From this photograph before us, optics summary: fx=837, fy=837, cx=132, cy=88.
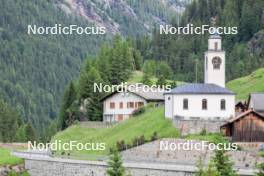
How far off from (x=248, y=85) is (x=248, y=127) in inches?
1343

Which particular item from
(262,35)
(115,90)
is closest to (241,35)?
(262,35)

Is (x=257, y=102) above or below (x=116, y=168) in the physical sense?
above

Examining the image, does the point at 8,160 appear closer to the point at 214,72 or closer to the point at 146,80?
the point at 214,72

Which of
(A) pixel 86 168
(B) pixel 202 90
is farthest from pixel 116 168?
(B) pixel 202 90

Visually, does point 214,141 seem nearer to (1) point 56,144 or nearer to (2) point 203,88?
(2) point 203,88

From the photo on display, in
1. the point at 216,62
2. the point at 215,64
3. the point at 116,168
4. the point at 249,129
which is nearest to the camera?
the point at 116,168

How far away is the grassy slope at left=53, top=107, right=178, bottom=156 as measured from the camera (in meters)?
82.8

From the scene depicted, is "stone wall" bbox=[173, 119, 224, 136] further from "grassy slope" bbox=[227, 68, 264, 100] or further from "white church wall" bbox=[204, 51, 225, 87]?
"grassy slope" bbox=[227, 68, 264, 100]

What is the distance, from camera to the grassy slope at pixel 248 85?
345ft

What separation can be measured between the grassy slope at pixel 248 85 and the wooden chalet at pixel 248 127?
22.6 metres

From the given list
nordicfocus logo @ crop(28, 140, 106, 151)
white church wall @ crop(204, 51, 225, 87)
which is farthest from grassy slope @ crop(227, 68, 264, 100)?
nordicfocus logo @ crop(28, 140, 106, 151)

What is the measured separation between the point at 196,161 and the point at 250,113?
27.9 ft

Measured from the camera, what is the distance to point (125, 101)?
11119 centimetres

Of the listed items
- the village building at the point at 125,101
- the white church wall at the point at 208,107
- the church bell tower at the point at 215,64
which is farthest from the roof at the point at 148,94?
the white church wall at the point at 208,107
